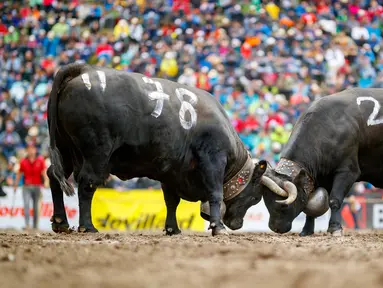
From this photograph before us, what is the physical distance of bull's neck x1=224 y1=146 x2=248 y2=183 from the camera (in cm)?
1017

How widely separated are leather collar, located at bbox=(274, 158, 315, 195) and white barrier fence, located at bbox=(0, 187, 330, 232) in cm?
493

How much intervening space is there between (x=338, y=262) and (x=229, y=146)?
4.75m

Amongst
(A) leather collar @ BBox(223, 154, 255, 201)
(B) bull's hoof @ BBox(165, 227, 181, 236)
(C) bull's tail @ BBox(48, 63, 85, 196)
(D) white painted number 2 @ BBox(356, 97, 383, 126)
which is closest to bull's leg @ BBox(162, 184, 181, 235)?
(B) bull's hoof @ BBox(165, 227, 181, 236)

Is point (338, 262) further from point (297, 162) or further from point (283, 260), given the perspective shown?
point (297, 162)

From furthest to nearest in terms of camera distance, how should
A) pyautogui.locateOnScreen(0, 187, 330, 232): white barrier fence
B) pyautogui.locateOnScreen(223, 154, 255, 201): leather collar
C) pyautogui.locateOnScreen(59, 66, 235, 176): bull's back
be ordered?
pyautogui.locateOnScreen(0, 187, 330, 232): white barrier fence
pyautogui.locateOnScreen(223, 154, 255, 201): leather collar
pyautogui.locateOnScreen(59, 66, 235, 176): bull's back

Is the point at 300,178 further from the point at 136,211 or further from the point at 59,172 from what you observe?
the point at 136,211

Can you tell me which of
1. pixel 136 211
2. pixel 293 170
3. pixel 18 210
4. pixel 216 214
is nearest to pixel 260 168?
pixel 293 170

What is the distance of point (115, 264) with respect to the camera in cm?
506

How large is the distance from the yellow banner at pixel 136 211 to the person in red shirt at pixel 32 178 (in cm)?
129

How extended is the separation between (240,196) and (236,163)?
0.57m

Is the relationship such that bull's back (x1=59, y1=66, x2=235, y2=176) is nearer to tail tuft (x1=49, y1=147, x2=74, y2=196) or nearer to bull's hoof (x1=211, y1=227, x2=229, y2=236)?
tail tuft (x1=49, y1=147, x2=74, y2=196)

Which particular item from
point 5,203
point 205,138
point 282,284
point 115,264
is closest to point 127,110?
point 205,138

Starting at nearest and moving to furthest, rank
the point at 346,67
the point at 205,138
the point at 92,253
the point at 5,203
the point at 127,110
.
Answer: the point at 92,253 < the point at 127,110 < the point at 205,138 < the point at 5,203 < the point at 346,67

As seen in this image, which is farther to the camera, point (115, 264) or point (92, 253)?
point (92, 253)
